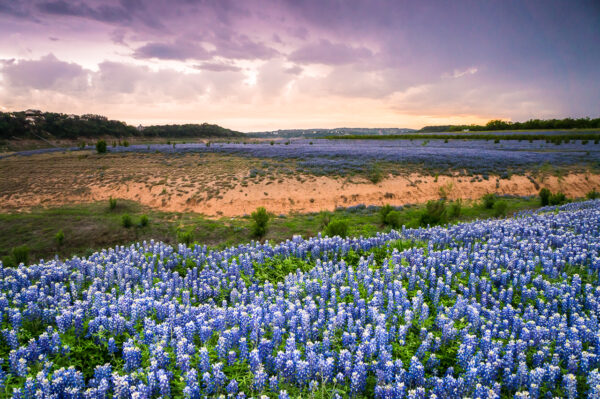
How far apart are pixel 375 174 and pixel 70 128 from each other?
254ft

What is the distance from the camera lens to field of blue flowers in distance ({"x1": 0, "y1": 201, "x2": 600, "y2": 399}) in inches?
131

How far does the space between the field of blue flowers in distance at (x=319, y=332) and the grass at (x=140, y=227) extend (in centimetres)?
594

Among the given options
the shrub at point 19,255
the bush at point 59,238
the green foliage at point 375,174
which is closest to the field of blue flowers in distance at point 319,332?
the shrub at point 19,255

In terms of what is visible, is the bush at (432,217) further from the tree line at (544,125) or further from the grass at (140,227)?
the tree line at (544,125)

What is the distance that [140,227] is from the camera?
15.5m

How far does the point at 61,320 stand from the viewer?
170 inches

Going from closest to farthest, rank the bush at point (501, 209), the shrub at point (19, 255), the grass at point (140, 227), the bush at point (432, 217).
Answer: the shrub at point (19, 255), the grass at point (140, 227), the bush at point (432, 217), the bush at point (501, 209)

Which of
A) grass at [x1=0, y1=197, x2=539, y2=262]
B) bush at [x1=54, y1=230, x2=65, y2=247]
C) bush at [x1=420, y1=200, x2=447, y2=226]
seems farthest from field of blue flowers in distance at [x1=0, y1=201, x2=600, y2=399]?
bush at [x1=54, y1=230, x2=65, y2=247]

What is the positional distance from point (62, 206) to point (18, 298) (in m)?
18.1

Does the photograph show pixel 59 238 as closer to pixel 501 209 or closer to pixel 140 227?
pixel 140 227

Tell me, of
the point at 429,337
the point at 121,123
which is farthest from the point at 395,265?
the point at 121,123

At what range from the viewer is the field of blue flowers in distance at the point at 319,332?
131 inches

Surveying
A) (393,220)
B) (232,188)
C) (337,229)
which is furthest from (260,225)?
(232,188)

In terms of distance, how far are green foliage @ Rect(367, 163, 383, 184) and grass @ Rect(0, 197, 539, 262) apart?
5.27m
